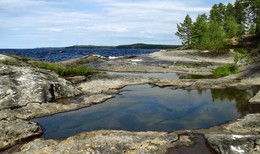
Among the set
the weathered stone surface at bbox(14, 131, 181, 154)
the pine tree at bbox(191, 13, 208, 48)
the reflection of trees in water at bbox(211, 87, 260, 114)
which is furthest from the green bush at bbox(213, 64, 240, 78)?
the pine tree at bbox(191, 13, 208, 48)

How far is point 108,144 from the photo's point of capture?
1169 centimetres

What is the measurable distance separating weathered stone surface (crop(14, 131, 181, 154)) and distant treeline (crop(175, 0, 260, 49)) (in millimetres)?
66286

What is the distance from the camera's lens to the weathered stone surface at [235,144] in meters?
10.8

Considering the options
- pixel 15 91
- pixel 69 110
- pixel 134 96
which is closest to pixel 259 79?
pixel 134 96

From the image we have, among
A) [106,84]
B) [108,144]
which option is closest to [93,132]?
[108,144]

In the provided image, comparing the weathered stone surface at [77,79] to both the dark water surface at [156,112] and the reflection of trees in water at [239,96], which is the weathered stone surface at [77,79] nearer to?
the dark water surface at [156,112]

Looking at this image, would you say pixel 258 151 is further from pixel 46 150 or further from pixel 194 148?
pixel 46 150

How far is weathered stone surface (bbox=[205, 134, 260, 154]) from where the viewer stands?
10820mm

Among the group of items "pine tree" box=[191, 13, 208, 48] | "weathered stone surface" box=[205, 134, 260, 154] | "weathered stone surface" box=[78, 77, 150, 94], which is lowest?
"weathered stone surface" box=[205, 134, 260, 154]

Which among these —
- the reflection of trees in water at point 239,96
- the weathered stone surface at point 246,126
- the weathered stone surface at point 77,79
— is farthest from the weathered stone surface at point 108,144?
the weathered stone surface at point 77,79

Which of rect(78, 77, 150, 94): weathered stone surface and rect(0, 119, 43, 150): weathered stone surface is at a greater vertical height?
rect(78, 77, 150, 94): weathered stone surface

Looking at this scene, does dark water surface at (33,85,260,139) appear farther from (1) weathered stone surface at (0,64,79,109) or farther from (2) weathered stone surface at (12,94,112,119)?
(1) weathered stone surface at (0,64,79,109)

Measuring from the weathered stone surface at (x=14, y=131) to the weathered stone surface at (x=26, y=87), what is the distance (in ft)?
12.5

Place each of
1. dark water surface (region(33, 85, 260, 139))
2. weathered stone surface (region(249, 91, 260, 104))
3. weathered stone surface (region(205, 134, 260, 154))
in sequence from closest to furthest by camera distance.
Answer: weathered stone surface (region(205, 134, 260, 154))
dark water surface (region(33, 85, 260, 139))
weathered stone surface (region(249, 91, 260, 104))
